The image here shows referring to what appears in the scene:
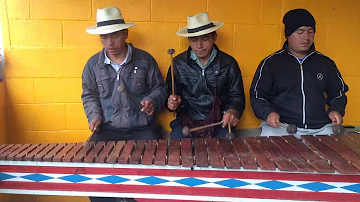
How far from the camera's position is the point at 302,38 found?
2.27 meters

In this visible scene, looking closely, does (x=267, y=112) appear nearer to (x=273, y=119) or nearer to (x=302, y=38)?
(x=273, y=119)

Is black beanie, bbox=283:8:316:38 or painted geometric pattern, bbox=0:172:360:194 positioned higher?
black beanie, bbox=283:8:316:38

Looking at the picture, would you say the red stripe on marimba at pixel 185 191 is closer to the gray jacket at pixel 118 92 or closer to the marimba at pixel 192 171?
the marimba at pixel 192 171

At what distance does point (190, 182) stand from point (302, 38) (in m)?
1.31

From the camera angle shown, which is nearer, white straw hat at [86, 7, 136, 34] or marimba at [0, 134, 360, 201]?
marimba at [0, 134, 360, 201]

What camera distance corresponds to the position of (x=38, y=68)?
2508 mm

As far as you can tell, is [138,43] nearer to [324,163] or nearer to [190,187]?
[190,187]

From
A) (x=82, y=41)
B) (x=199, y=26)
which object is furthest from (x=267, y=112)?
(x=82, y=41)

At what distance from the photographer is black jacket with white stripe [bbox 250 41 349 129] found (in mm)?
2309

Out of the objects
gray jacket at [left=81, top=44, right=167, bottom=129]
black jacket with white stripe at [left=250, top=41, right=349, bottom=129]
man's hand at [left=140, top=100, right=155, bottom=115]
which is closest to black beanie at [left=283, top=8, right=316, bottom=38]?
black jacket with white stripe at [left=250, top=41, right=349, bottom=129]

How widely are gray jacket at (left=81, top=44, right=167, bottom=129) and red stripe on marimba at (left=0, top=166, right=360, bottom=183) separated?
65 centimetres

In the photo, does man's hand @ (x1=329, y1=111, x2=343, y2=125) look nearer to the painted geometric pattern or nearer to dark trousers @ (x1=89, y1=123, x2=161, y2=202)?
the painted geometric pattern

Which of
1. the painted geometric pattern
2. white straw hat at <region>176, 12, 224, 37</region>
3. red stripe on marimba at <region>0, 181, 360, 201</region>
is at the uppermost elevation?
white straw hat at <region>176, 12, 224, 37</region>

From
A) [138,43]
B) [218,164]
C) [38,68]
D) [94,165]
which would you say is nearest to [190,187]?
[218,164]
